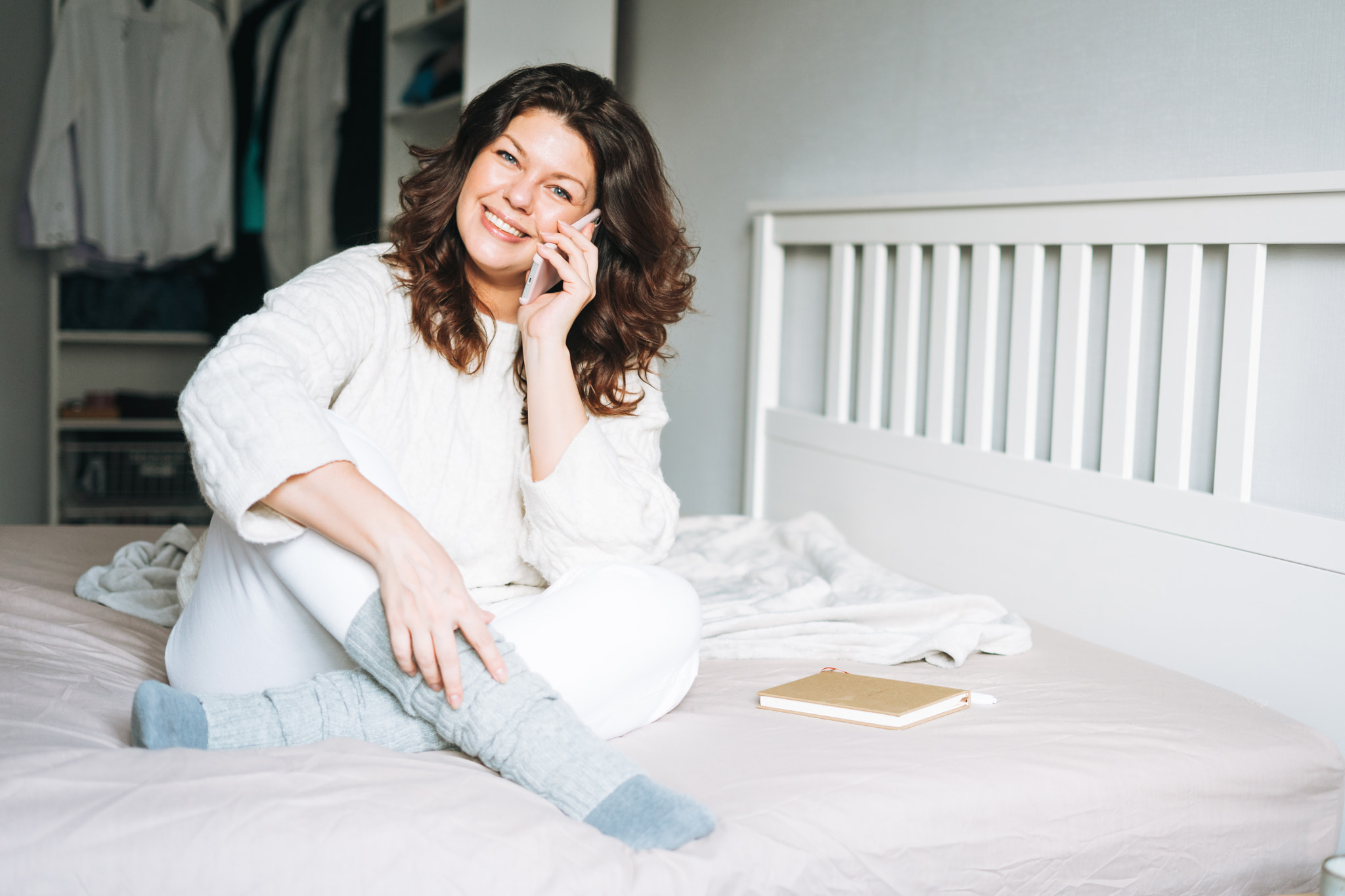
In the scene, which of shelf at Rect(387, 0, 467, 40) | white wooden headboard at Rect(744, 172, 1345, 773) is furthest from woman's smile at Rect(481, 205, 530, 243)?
shelf at Rect(387, 0, 467, 40)

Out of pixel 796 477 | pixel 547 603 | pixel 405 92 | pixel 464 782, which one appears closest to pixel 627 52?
pixel 405 92

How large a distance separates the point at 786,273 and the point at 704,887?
1.59 meters

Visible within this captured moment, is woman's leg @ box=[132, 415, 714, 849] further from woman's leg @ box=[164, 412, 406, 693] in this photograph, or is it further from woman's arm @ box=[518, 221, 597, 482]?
woman's arm @ box=[518, 221, 597, 482]

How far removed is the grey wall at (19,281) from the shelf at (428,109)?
101cm

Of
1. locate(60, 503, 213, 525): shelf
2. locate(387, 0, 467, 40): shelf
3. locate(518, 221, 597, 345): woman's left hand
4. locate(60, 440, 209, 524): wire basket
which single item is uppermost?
locate(387, 0, 467, 40): shelf

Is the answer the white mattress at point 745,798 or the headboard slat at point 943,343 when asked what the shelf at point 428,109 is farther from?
the white mattress at point 745,798

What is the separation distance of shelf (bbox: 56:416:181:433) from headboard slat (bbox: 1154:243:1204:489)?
8.71 feet

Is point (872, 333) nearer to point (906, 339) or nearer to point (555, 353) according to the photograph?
point (906, 339)

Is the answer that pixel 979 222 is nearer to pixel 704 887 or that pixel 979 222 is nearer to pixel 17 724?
pixel 704 887

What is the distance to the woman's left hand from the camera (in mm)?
1219

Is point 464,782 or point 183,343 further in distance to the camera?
point 183,343

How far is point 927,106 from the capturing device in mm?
1826

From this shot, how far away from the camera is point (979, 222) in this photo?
5.41 feet

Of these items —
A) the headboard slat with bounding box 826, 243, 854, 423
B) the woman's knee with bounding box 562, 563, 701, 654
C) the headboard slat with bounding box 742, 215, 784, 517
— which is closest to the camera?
the woman's knee with bounding box 562, 563, 701, 654
